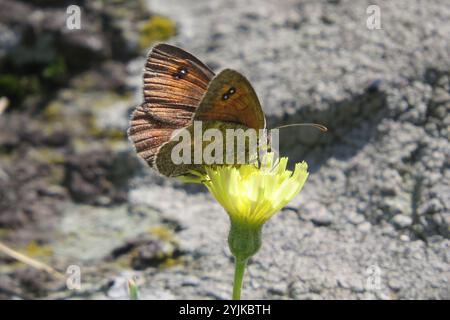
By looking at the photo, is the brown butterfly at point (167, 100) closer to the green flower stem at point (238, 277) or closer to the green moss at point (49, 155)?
the green flower stem at point (238, 277)

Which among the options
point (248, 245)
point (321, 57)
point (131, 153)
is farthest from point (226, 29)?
point (248, 245)

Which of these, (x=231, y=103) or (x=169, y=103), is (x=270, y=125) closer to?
Result: (x=169, y=103)

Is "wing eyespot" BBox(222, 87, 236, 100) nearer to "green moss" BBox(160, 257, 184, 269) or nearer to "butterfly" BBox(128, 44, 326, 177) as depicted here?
"butterfly" BBox(128, 44, 326, 177)

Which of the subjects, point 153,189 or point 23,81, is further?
point 23,81

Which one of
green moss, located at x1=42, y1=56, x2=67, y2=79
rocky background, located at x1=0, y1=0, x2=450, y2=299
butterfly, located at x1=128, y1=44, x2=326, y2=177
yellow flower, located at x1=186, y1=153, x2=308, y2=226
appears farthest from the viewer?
green moss, located at x1=42, y1=56, x2=67, y2=79

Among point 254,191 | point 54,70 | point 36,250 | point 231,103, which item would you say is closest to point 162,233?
point 36,250

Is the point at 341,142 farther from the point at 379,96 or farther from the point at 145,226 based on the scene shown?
the point at 145,226

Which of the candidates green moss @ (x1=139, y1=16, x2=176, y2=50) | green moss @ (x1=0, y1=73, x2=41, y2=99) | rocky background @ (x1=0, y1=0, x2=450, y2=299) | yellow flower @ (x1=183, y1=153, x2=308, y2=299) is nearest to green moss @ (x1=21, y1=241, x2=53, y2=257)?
rocky background @ (x1=0, y1=0, x2=450, y2=299)
